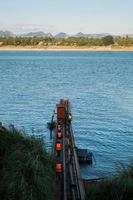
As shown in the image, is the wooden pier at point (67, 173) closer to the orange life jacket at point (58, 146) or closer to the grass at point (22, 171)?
the orange life jacket at point (58, 146)

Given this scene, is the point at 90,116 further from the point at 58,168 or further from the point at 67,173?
the point at 58,168

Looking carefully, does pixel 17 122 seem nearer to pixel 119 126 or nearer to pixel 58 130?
pixel 119 126

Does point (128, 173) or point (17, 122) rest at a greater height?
point (128, 173)

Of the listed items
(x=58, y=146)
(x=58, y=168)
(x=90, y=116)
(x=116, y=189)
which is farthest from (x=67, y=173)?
(x=90, y=116)

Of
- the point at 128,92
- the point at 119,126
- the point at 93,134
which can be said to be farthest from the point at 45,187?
the point at 128,92

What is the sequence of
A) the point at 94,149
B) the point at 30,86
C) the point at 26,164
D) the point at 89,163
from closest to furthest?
1. the point at 26,164
2. the point at 89,163
3. the point at 94,149
4. the point at 30,86

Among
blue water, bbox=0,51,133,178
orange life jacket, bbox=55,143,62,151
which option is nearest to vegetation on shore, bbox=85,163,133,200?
orange life jacket, bbox=55,143,62,151

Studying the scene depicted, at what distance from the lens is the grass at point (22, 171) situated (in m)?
12.4

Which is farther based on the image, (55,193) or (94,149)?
(94,149)

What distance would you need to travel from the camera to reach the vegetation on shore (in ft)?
49.6

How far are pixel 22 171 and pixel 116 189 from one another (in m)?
3.93

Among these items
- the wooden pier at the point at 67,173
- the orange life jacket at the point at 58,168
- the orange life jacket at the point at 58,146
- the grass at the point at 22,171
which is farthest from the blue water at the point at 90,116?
the grass at the point at 22,171

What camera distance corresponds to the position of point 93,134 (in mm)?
36438

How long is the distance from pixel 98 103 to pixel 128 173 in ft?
123
